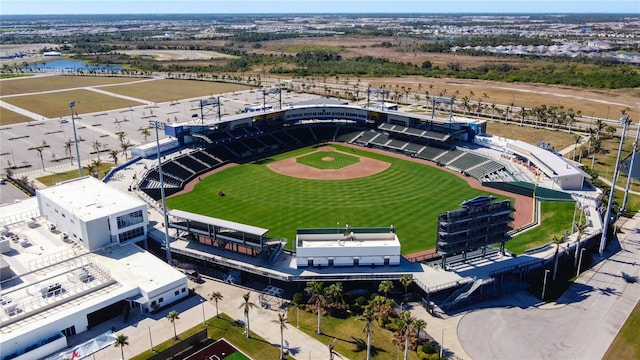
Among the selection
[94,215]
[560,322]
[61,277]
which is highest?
[94,215]

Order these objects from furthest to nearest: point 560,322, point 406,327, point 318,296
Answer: point 560,322 < point 318,296 < point 406,327

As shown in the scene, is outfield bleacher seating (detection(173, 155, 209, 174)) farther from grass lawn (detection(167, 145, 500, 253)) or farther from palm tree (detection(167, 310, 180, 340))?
palm tree (detection(167, 310, 180, 340))

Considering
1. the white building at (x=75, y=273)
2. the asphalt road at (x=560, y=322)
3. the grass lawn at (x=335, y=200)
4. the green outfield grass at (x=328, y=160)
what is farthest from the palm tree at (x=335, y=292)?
the green outfield grass at (x=328, y=160)

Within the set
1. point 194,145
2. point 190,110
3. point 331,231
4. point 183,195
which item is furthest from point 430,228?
point 190,110

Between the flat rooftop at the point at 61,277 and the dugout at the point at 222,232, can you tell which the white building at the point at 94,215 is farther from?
the dugout at the point at 222,232

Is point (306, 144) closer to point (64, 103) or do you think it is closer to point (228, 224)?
point (228, 224)

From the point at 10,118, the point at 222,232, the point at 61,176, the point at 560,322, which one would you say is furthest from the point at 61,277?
the point at 10,118

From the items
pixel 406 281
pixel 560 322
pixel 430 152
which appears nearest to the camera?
pixel 560 322

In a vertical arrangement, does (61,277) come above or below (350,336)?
above

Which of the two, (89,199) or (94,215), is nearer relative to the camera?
(94,215)
